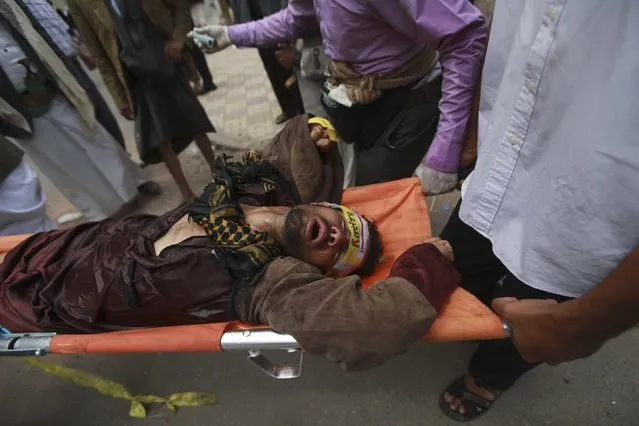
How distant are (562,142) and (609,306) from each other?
13.9 inches

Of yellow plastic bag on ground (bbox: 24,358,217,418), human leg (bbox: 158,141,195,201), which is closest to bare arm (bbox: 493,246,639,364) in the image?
yellow plastic bag on ground (bbox: 24,358,217,418)

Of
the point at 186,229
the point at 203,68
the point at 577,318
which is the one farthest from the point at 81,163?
the point at 577,318

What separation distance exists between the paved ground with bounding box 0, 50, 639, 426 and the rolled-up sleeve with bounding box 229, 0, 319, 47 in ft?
5.71

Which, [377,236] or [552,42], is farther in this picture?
[377,236]

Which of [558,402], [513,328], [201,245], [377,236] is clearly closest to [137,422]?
[201,245]

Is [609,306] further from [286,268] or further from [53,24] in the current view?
[53,24]

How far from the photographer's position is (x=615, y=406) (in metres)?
1.50

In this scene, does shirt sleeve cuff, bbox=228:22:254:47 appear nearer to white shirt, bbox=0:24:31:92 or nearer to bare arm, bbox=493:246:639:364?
white shirt, bbox=0:24:31:92

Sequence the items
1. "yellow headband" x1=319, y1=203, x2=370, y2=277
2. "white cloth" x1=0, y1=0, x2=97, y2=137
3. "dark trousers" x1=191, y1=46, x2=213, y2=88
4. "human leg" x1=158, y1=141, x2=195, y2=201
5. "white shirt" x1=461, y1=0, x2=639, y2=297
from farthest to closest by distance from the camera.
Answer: "dark trousers" x1=191, y1=46, x2=213, y2=88 < "human leg" x1=158, y1=141, x2=195, y2=201 < "white cloth" x1=0, y1=0, x2=97, y2=137 < "yellow headband" x1=319, y1=203, x2=370, y2=277 < "white shirt" x1=461, y1=0, x2=639, y2=297

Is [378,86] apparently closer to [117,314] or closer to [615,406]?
[117,314]

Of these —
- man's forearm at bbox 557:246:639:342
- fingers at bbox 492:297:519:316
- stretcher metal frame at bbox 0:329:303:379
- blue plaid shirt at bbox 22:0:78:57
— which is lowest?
stretcher metal frame at bbox 0:329:303:379

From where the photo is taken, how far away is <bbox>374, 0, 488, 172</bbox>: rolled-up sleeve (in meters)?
1.15

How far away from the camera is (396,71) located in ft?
4.98

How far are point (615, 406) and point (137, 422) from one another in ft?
6.96
